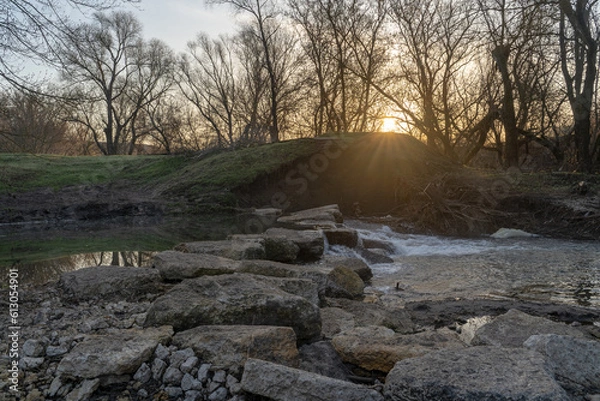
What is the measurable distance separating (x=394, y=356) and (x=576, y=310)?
2844 millimetres

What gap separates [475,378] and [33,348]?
2.53 metres

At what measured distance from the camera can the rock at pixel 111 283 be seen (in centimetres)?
404

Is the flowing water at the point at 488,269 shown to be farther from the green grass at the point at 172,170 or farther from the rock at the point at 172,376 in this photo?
the green grass at the point at 172,170

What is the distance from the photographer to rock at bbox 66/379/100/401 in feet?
7.48

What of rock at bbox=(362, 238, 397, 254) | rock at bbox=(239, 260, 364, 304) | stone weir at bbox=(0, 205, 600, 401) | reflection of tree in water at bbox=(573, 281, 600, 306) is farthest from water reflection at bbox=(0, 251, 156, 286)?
reflection of tree in water at bbox=(573, 281, 600, 306)

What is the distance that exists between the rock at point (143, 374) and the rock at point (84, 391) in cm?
20

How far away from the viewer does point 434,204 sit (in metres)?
11.3

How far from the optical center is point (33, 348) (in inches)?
105

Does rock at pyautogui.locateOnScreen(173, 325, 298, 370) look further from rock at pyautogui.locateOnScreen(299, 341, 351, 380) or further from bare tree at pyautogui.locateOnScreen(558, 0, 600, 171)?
bare tree at pyautogui.locateOnScreen(558, 0, 600, 171)

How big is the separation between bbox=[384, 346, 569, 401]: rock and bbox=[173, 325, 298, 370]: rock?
0.68 m

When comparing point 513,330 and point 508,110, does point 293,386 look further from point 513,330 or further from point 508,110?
point 508,110

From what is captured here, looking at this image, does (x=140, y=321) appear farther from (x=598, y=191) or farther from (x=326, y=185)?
(x=326, y=185)

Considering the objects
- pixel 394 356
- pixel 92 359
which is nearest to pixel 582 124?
pixel 394 356

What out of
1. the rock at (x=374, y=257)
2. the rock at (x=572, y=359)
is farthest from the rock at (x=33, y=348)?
the rock at (x=374, y=257)
